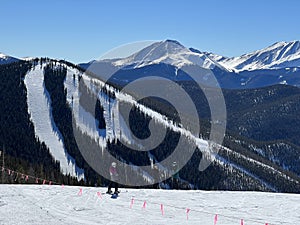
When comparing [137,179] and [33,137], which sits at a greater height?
[33,137]

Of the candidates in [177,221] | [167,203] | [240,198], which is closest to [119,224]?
[177,221]

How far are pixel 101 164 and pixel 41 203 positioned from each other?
548ft

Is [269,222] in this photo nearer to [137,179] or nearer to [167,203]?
[167,203]

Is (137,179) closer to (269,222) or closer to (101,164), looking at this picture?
(101,164)

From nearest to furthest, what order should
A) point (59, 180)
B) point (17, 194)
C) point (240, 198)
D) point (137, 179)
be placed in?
point (17, 194) → point (240, 198) → point (59, 180) → point (137, 179)

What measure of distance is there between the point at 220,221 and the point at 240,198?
983 cm

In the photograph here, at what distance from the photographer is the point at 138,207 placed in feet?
86.5

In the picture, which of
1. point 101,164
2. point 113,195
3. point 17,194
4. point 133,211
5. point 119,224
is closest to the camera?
point 119,224

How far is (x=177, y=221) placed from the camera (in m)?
22.9

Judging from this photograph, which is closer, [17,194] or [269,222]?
[269,222]

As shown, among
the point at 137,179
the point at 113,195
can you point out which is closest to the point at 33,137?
the point at 137,179

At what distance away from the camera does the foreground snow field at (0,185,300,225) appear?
22.5 metres

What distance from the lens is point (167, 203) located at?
28.6 metres

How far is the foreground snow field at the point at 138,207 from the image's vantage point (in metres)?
22.5
